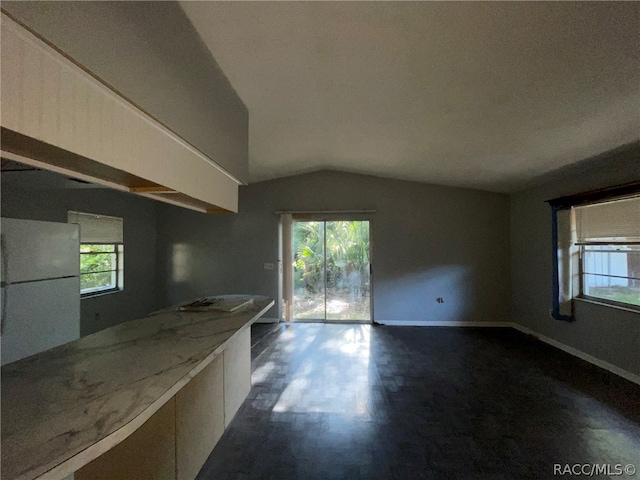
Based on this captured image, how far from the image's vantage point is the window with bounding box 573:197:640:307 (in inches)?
125

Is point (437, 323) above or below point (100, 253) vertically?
below

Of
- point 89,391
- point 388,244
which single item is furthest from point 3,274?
point 388,244

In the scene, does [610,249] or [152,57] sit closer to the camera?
[152,57]

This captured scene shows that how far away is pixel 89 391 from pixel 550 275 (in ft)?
16.6

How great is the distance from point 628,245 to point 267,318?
194 inches

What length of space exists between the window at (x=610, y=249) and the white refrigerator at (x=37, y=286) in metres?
5.33

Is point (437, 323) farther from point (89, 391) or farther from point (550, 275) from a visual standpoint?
point (89, 391)

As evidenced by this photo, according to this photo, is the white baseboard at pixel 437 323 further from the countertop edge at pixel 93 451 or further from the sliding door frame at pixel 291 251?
the countertop edge at pixel 93 451

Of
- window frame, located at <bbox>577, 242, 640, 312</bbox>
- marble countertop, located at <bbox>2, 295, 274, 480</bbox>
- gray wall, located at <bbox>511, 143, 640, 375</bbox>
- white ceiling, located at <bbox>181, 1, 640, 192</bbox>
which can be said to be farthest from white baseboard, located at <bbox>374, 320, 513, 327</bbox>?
marble countertop, located at <bbox>2, 295, 274, 480</bbox>

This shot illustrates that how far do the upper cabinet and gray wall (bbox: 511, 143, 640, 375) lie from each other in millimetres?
3729

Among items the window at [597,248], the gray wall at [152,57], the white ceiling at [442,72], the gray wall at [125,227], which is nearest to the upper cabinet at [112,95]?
the gray wall at [152,57]

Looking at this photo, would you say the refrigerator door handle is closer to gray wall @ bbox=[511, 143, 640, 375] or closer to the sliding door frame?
the sliding door frame

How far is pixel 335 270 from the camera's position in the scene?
5641 mm

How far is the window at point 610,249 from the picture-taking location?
318cm
